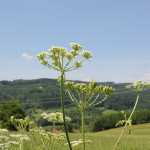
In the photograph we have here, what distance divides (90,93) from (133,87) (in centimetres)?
87

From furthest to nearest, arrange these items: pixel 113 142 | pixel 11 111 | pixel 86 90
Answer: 1. pixel 11 111
2. pixel 113 142
3. pixel 86 90

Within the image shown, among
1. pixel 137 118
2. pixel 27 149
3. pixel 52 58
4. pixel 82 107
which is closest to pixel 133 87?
pixel 82 107

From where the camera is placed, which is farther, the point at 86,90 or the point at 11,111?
the point at 11,111

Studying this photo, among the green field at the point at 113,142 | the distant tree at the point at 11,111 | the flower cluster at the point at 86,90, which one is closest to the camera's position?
the flower cluster at the point at 86,90

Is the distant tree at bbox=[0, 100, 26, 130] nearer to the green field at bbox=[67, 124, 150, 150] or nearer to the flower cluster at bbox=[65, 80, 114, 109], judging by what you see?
the green field at bbox=[67, 124, 150, 150]

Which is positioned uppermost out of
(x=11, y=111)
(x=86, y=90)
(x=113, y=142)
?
(x=86, y=90)

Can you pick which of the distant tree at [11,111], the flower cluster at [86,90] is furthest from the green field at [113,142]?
the distant tree at [11,111]

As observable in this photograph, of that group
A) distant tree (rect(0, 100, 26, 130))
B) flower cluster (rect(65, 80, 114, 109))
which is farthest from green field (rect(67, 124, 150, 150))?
distant tree (rect(0, 100, 26, 130))

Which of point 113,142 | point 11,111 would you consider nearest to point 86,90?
point 113,142

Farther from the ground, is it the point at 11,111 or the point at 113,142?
the point at 113,142

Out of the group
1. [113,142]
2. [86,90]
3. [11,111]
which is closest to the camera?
[86,90]

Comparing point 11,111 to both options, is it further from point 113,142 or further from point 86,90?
point 86,90

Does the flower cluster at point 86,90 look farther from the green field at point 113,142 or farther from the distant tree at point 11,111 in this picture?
the distant tree at point 11,111

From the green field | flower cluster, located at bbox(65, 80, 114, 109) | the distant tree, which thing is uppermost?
flower cluster, located at bbox(65, 80, 114, 109)
